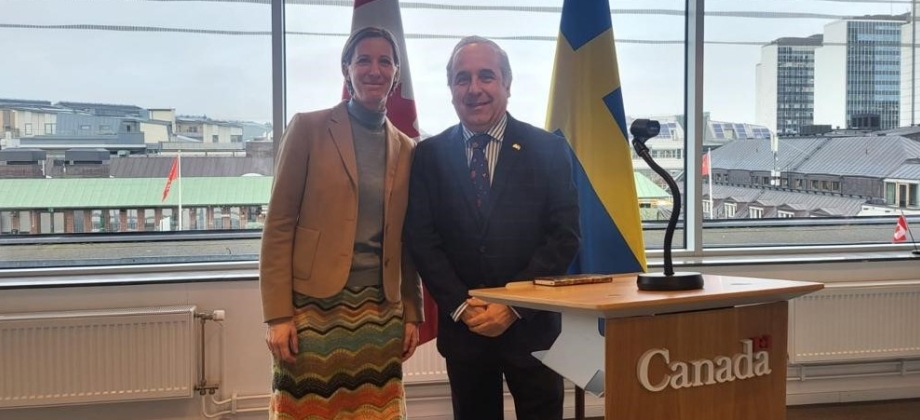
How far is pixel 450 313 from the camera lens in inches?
76.7

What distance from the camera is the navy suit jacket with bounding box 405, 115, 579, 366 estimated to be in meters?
1.95

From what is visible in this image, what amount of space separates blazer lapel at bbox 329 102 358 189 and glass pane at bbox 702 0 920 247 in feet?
7.91

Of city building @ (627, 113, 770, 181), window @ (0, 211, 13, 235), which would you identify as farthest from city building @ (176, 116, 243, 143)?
city building @ (627, 113, 770, 181)

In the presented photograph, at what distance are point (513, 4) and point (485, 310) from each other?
85.9 inches

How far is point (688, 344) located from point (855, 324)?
2477 millimetres

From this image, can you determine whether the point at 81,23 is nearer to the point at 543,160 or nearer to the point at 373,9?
the point at 373,9

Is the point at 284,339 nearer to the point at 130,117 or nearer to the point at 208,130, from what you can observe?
the point at 208,130

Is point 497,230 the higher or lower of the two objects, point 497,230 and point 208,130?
the lower

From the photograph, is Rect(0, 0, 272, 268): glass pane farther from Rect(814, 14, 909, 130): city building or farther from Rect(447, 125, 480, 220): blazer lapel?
Rect(814, 14, 909, 130): city building

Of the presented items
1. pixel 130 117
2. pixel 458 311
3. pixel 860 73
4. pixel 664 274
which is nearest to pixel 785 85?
pixel 860 73

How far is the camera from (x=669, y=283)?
1.57 metres

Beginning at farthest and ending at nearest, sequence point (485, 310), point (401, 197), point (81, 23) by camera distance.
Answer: point (81, 23), point (401, 197), point (485, 310)

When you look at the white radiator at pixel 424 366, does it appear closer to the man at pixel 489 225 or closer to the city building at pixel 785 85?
the man at pixel 489 225

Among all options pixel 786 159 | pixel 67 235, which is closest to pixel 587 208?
pixel 786 159
